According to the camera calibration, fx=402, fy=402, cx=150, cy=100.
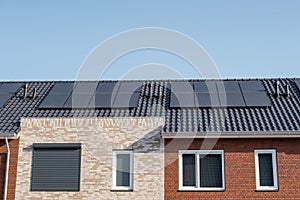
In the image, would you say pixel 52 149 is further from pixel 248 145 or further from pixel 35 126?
pixel 248 145

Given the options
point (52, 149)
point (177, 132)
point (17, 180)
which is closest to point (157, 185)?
point (177, 132)

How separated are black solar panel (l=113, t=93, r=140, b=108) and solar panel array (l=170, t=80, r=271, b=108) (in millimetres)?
1304

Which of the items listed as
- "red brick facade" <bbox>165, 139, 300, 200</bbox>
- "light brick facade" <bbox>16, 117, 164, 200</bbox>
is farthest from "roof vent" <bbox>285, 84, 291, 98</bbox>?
"light brick facade" <bbox>16, 117, 164, 200</bbox>

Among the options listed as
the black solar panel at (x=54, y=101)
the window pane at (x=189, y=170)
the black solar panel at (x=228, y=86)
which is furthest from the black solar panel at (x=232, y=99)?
the black solar panel at (x=54, y=101)

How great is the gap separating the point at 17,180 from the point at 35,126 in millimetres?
1783

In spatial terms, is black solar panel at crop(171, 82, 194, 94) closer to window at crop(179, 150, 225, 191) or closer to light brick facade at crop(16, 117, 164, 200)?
light brick facade at crop(16, 117, 164, 200)

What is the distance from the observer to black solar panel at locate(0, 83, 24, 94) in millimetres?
15945

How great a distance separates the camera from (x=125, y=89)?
15438 mm

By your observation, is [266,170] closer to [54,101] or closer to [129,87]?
[129,87]

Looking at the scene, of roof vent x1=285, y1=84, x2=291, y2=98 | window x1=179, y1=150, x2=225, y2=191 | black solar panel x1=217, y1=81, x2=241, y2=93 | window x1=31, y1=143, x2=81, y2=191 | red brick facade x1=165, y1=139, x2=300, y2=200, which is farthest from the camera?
black solar panel x1=217, y1=81, x2=241, y2=93

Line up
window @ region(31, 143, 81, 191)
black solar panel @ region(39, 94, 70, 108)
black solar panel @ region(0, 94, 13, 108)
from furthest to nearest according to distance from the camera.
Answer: black solar panel @ region(0, 94, 13, 108)
black solar panel @ region(39, 94, 70, 108)
window @ region(31, 143, 81, 191)

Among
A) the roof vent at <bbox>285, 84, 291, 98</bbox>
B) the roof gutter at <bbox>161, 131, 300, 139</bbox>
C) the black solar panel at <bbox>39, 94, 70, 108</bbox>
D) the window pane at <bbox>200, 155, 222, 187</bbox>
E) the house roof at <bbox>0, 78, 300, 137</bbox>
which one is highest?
the roof vent at <bbox>285, 84, 291, 98</bbox>

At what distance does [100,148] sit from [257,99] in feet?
19.3

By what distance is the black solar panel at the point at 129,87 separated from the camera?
49.9 feet
